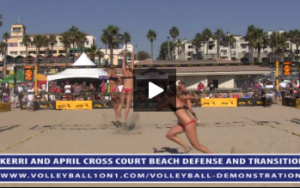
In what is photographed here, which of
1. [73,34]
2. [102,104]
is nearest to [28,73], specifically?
[102,104]

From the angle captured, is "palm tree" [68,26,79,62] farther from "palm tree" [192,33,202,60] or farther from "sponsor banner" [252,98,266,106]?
"sponsor banner" [252,98,266,106]

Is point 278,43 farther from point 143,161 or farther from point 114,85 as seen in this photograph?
point 143,161

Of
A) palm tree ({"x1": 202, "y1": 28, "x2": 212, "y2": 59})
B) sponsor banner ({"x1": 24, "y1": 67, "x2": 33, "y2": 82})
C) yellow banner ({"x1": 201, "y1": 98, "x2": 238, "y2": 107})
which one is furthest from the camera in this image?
palm tree ({"x1": 202, "y1": 28, "x2": 212, "y2": 59})

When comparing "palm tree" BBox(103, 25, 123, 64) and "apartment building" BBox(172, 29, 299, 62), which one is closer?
"palm tree" BBox(103, 25, 123, 64)

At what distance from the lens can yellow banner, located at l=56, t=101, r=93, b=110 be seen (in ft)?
53.1

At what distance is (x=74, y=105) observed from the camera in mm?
16312

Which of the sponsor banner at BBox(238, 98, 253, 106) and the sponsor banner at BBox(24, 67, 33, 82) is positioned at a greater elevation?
the sponsor banner at BBox(24, 67, 33, 82)

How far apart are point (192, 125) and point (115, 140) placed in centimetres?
→ 279

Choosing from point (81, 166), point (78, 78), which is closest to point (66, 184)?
point (81, 166)

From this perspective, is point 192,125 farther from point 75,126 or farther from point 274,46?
point 274,46

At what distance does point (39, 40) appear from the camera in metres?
66.1

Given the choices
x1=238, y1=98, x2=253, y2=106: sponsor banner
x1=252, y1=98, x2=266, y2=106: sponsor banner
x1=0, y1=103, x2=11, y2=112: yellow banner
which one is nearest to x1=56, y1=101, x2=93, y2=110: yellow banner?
x1=0, y1=103, x2=11, y2=112: yellow banner

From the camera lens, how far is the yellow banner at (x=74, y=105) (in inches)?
637

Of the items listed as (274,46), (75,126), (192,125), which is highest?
(274,46)
